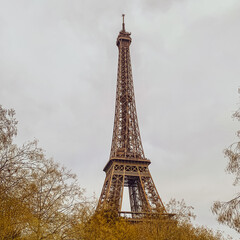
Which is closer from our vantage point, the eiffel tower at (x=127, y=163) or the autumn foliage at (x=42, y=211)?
the autumn foliage at (x=42, y=211)

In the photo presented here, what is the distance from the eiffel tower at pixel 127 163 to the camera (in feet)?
153

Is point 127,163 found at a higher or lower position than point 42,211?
higher

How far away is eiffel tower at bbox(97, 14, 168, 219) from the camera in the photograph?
1837 inches

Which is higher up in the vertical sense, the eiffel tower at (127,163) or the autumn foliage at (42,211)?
the eiffel tower at (127,163)

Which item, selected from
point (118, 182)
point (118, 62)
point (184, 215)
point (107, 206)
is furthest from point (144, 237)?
point (118, 62)

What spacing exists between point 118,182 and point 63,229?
106 feet

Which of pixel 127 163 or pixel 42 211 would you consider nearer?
pixel 42 211

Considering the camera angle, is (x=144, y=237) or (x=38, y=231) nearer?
(x=38, y=231)

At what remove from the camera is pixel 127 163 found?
5066 cm

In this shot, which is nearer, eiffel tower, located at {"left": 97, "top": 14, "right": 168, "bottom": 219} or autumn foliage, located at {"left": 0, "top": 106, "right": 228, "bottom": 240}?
autumn foliage, located at {"left": 0, "top": 106, "right": 228, "bottom": 240}

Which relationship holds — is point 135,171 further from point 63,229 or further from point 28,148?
point 28,148

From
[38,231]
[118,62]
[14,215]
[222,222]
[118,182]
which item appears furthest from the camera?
[118,62]

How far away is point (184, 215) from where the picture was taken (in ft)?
86.2

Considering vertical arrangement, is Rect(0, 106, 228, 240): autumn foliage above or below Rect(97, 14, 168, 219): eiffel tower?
below
